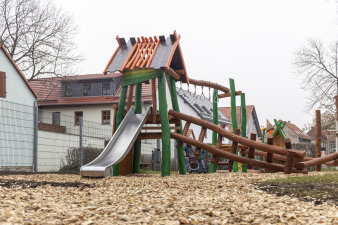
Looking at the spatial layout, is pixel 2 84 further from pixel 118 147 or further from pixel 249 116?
pixel 249 116

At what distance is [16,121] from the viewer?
12766mm

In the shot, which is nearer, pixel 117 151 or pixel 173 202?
pixel 173 202

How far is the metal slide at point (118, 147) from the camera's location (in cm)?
886

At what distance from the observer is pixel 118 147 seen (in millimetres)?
9969

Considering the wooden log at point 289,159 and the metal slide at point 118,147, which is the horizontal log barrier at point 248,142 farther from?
the metal slide at point 118,147

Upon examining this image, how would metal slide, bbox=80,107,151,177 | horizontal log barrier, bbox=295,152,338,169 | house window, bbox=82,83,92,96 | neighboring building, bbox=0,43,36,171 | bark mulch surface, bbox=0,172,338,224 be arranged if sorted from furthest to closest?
house window, bbox=82,83,92,96 → neighboring building, bbox=0,43,36,171 → horizontal log barrier, bbox=295,152,338,169 → metal slide, bbox=80,107,151,177 → bark mulch surface, bbox=0,172,338,224

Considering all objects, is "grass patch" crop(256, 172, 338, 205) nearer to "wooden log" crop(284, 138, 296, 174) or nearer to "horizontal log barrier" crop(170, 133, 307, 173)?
"wooden log" crop(284, 138, 296, 174)

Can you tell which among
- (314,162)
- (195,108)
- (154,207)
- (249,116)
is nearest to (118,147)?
(314,162)

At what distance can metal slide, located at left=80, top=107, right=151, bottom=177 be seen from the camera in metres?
8.86

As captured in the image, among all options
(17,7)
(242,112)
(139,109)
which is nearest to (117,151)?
(139,109)

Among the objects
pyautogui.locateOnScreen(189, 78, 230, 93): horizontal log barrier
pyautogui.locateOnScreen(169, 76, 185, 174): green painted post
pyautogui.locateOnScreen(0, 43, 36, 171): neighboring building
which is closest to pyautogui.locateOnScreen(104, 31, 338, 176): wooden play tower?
pyautogui.locateOnScreen(169, 76, 185, 174): green painted post

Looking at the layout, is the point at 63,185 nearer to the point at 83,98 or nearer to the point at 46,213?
the point at 46,213

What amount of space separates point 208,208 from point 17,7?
25.5m

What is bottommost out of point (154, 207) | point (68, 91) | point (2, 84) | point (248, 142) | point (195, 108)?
point (154, 207)
